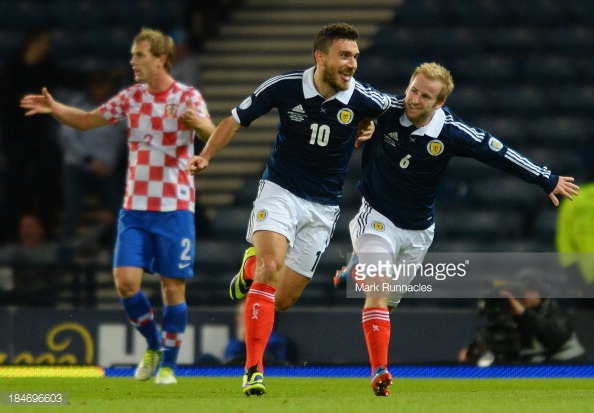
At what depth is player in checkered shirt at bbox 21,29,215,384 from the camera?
8.02 m

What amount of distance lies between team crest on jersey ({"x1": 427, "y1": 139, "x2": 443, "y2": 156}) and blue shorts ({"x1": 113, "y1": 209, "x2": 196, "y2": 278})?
179 centimetres

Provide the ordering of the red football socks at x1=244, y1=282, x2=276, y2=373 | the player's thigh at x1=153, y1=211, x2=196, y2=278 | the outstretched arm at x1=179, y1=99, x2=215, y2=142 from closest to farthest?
the red football socks at x1=244, y1=282, x2=276, y2=373, the outstretched arm at x1=179, y1=99, x2=215, y2=142, the player's thigh at x1=153, y1=211, x2=196, y2=278

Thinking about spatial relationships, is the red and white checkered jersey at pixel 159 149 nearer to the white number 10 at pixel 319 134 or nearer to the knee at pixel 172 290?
the knee at pixel 172 290

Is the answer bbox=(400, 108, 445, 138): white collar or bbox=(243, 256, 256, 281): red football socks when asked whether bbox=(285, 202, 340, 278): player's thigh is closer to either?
bbox=(243, 256, 256, 281): red football socks

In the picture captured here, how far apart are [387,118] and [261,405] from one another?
209 cm

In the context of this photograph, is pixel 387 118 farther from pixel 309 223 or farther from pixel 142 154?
pixel 142 154

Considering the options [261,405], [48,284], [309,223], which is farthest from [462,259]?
[261,405]

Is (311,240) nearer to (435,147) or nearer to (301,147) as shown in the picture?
(301,147)

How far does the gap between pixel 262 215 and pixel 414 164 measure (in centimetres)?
101

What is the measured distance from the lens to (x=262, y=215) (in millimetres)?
6809

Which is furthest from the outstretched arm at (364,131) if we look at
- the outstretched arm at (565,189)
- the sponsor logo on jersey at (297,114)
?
the outstretched arm at (565,189)

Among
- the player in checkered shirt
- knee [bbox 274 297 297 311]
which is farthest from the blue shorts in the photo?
knee [bbox 274 297 297 311]

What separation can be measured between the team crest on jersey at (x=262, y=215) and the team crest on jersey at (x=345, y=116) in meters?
0.68

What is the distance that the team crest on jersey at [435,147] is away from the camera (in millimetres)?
7207
